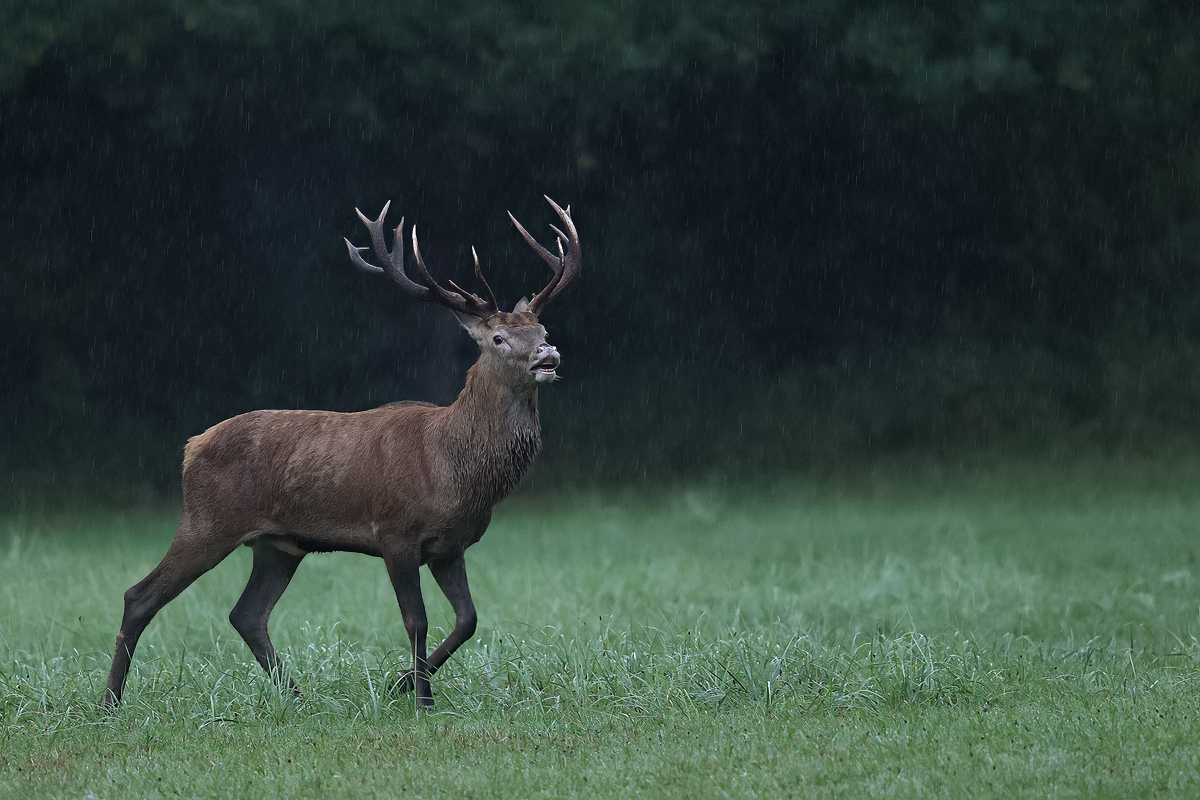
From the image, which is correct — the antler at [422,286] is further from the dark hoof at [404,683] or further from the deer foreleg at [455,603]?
the dark hoof at [404,683]

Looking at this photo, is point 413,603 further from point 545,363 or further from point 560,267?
point 560,267

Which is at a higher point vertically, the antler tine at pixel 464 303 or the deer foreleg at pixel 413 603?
the antler tine at pixel 464 303

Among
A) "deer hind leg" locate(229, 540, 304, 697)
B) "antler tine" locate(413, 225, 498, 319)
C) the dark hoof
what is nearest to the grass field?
the dark hoof

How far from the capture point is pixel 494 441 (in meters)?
7.66

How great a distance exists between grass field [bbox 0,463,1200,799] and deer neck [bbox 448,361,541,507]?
124 cm

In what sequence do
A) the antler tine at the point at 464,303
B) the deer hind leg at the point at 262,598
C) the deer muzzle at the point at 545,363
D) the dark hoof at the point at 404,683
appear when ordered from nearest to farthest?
the deer muzzle at the point at 545,363, the antler tine at the point at 464,303, the dark hoof at the point at 404,683, the deer hind leg at the point at 262,598

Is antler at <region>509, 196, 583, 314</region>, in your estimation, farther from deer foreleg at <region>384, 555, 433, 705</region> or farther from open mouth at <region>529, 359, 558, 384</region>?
deer foreleg at <region>384, 555, 433, 705</region>

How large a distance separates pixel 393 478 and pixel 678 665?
6.76 ft

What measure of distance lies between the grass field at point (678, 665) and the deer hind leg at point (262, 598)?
0.28 m

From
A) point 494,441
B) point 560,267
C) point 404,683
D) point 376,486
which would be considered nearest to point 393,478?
point 376,486

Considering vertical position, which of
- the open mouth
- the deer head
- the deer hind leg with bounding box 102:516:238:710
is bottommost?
the deer hind leg with bounding box 102:516:238:710

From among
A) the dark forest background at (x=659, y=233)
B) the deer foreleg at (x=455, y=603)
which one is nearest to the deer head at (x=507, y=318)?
the deer foreleg at (x=455, y=603)

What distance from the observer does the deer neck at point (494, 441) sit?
301 inches

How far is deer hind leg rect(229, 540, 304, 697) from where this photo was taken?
8383mm
